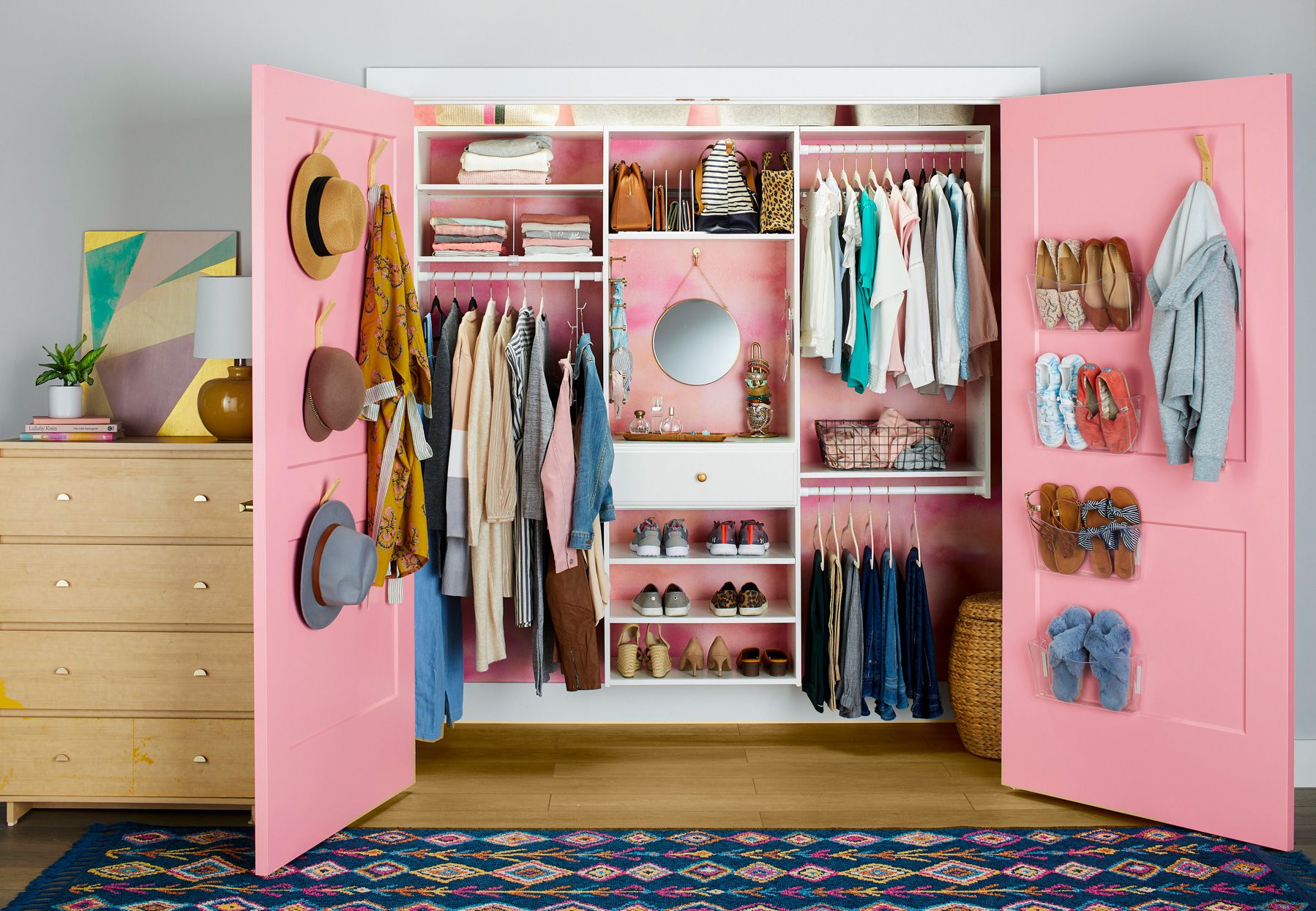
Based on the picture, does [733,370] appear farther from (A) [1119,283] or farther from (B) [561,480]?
(A) [1119,283]

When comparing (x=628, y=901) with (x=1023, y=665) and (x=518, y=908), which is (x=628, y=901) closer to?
(x=518, y=908)

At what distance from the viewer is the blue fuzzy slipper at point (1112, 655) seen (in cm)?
299

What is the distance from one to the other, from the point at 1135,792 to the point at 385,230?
292 cm

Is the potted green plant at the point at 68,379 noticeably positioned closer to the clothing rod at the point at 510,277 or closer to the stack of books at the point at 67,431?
the stack of books at the point at 67,431

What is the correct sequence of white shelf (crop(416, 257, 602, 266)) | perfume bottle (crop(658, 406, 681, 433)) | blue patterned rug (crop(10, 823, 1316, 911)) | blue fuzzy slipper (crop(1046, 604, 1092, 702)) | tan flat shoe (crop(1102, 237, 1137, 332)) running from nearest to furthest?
1. blue patterned rug (crop(10, 823, 1316, 911))
2. tan flat shoe (crop(1102, 237, 1137, 332))
3. blue fuzzy slipper (crop(1046, 604, 1092, 702))
4. white shelf (crop(416, 257, 602, 266))
5. perfume bottle (crop(658, 406, 681, 433))

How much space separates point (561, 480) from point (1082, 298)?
1804 mm

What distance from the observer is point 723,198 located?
362 centimetres

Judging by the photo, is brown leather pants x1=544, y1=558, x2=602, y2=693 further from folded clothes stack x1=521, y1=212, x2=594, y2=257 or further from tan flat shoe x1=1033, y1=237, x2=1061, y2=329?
tan flat shoe x1=1033, y1=237, x2=1061, y2=329

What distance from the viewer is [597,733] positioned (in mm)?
3812

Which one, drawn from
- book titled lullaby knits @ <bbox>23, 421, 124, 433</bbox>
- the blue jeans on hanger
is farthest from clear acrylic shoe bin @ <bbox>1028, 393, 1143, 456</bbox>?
book titled lullaby knits @ <bbox>23, 421, 124, 433</bbox>

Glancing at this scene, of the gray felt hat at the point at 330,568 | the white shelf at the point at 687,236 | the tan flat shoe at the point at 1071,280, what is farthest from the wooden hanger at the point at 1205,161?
the gray felt hat at the point at 330,568

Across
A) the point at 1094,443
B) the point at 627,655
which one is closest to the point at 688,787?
the point at 627,655

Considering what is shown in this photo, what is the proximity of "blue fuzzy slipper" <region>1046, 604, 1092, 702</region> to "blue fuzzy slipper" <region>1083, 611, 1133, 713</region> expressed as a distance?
30 millimetres

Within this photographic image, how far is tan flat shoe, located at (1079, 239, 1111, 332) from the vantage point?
9.78 ft
